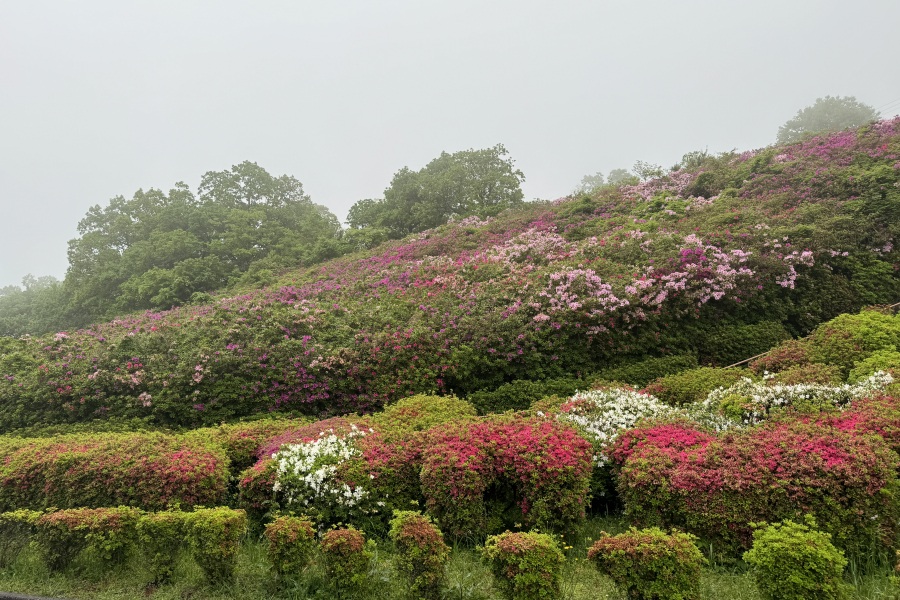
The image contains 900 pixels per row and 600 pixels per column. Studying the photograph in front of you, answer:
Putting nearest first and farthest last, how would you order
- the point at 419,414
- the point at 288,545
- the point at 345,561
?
the point at 345,561, the point at 288,545, the point at 419,414

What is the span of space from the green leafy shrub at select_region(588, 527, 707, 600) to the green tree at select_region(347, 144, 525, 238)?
59.3 feet

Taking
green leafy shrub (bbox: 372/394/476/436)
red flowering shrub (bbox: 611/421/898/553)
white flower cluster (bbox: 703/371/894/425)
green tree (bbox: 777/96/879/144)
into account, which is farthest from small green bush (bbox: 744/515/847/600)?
green tree (bbox: 777/96/879/144)

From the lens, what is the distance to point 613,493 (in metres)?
4.62

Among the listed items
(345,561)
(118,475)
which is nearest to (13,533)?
(118,475)

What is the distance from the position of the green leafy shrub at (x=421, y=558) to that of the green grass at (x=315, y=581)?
5.5 inches

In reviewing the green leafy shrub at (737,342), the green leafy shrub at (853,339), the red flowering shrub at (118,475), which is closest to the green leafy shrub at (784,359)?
the green leafy shrub at (853,339)

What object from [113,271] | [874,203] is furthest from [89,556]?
[113,271]

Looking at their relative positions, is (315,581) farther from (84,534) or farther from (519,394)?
(519,394)

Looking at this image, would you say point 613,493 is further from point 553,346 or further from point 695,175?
point 695,175

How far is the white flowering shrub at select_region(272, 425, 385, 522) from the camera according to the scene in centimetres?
418

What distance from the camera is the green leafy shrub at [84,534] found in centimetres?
377

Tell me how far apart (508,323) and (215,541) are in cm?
588

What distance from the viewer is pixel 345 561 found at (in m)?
3.17

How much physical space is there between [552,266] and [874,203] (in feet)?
23.3
